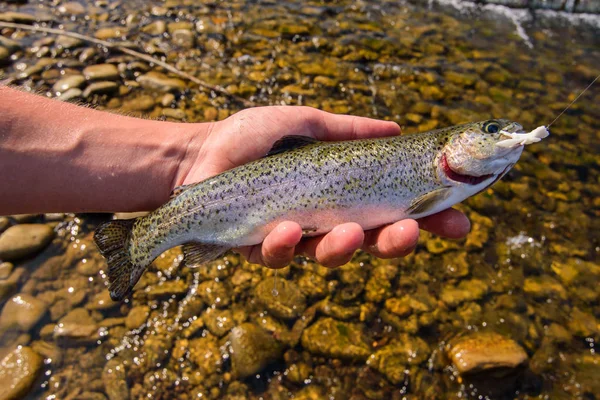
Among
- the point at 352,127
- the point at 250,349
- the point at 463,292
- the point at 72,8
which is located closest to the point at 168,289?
the point at 250,349

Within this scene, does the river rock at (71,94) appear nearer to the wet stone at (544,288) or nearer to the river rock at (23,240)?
the river rock at (23,240)

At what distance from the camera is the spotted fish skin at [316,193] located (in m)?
3.66

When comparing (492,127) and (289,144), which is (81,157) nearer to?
(289,144)

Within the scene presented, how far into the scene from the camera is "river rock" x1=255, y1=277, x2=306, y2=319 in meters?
Result: 5.16

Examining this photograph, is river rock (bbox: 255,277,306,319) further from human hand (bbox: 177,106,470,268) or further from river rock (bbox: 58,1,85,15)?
river rock (bbox: 58,1,85,15)

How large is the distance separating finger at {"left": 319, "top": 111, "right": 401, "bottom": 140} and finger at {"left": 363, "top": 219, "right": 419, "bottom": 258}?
4.09ft

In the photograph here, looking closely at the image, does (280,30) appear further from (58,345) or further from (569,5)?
(569,5)

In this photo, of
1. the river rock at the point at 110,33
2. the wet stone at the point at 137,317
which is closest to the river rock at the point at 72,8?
the river rock at the point at 110,33

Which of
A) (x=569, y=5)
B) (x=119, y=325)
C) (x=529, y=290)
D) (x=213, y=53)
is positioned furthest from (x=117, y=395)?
(x=569, y=5)

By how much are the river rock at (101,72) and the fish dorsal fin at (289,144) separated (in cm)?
548

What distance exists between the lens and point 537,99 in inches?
355

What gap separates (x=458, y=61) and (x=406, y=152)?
717 centimetres

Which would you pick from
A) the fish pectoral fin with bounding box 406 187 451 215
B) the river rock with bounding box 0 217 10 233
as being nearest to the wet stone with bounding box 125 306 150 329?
the river rock with bounding box 0 217 10 233

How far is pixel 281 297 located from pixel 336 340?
33.3 inches
